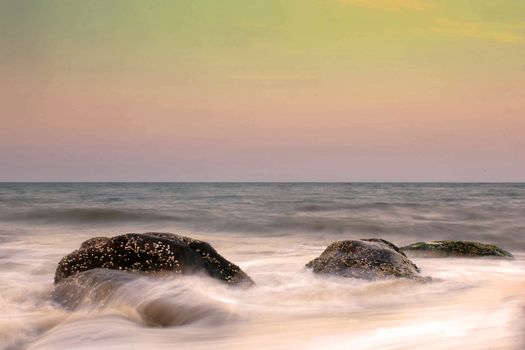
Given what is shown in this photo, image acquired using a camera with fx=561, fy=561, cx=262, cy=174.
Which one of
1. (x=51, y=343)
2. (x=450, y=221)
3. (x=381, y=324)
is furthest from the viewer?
(x=450, y=221)

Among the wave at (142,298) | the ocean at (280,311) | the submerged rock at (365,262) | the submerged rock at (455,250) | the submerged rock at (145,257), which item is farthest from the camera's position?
the submerged rock at (455,250)

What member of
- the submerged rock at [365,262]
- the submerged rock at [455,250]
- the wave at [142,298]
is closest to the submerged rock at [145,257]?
the wave at [142,298]

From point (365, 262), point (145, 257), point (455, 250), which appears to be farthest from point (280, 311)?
point (455, 250)

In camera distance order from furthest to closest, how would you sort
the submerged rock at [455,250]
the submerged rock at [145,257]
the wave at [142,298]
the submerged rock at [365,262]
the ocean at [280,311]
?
the submerged rock at [455,250] < the submerged rock at [365,262] < the submerged rock at [145,257] < the wave at [142,298] < the ocean at [280,311]

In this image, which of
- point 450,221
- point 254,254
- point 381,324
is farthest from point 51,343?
point 450,221

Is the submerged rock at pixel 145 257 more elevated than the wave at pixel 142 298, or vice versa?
the submerged rock at pixel 145 257

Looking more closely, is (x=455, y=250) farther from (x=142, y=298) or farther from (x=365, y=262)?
(x=142, y=298)

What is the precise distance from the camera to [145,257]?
273 inches

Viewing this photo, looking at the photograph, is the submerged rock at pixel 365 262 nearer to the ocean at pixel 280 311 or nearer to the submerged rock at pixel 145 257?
the ocean at pixel 280 311

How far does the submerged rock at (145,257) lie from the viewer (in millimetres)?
6895

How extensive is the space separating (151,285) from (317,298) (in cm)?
195

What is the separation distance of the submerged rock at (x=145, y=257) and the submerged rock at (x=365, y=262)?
5.16 ft

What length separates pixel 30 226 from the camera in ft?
78.2

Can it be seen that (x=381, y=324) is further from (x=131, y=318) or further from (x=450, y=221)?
(x=450, y=221)
